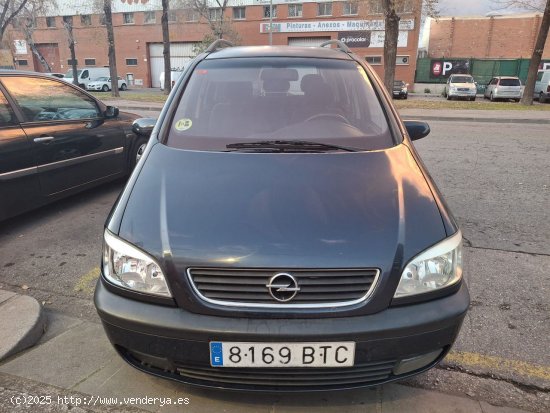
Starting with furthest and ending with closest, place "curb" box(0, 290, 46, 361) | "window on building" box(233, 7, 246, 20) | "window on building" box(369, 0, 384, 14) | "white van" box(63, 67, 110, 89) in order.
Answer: "window on building" box(233, 7, 246, 20) → "white van" box(63, 67, 110, 89) → "window on building" box(369, 0, 384, 14) → "curb" box(0, 290, 46, 361)

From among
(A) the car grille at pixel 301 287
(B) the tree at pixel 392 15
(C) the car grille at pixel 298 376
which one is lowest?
(C) the car grille at pixel 298 376

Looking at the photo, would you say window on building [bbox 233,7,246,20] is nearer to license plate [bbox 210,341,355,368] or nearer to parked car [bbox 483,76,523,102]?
parked car [bbox 483,76,523,102]

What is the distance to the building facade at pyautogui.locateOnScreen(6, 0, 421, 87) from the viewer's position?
4225cm

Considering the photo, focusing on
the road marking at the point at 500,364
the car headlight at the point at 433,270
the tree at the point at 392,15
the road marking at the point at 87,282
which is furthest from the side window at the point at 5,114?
the tree at the point at 392,15

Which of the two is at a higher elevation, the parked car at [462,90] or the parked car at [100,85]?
the parked car at [462,90]

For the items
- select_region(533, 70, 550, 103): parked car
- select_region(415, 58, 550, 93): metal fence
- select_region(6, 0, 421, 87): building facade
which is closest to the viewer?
select_region(533, 70, 550, 103): parked car

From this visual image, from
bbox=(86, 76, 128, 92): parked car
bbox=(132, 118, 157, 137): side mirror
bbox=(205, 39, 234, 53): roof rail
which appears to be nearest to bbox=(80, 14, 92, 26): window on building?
bbox=(86, 76, 128, 92): parked car

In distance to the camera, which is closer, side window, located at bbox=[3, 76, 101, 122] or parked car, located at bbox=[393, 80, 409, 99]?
side window, located at bbox=[3, 76, 101, 122]

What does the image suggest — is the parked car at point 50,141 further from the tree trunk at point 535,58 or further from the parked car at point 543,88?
the parked car at point 543,88

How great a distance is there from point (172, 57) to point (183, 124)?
50324 mm

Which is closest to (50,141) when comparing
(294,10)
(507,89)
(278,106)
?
(278,106)

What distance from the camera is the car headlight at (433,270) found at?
1874 millimetres

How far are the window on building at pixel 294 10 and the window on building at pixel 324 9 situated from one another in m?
1.92

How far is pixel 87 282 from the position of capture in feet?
11.3
